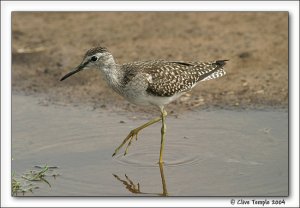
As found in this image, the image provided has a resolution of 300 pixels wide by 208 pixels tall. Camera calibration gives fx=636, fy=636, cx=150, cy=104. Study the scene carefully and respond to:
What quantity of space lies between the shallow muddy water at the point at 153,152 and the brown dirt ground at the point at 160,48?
0.59 m

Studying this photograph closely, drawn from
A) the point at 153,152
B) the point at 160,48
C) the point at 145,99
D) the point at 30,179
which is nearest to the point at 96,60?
the point at 145,99

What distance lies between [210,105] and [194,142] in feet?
4.88

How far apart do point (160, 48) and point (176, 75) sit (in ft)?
10.8

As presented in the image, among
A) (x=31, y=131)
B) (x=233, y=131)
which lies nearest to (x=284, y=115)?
(x=233, y=131)

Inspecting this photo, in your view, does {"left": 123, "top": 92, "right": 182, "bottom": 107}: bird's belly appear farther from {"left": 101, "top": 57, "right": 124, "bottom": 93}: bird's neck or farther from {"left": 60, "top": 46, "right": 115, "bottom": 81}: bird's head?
{"left": 60, "top": 46, "right": 115, "bottom": 81}: bird's head

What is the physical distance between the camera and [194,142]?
30.7ft

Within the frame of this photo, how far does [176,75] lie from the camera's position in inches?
368

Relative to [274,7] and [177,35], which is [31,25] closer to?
[177,35]

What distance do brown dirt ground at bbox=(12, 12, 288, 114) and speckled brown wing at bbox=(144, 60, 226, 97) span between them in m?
1.03

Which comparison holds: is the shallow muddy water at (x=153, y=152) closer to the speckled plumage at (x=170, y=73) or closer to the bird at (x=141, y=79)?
the bird at (x=141, y=79)

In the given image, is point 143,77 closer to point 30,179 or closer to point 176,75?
point 176,75

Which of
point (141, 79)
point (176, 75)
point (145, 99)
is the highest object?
point (176, 75)

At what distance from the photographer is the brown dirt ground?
11078 millimetres

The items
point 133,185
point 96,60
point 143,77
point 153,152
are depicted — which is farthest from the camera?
point 153,152
